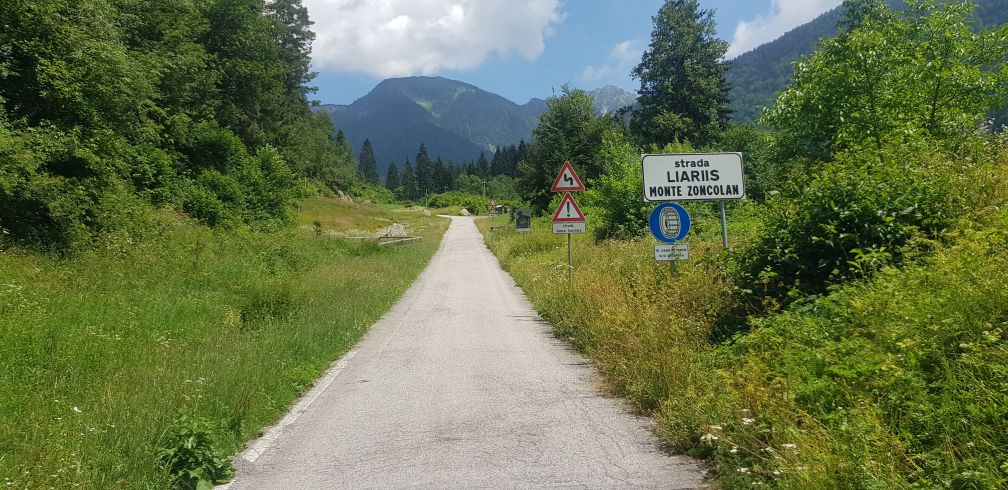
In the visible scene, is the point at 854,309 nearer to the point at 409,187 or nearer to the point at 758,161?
the point at 758,161

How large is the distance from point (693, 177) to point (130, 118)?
18.5 meters

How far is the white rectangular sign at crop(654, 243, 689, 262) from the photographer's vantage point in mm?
9484

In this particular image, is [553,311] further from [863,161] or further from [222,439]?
[222,439]

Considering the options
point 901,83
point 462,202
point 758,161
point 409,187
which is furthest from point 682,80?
point 409,187

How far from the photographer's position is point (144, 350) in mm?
8000

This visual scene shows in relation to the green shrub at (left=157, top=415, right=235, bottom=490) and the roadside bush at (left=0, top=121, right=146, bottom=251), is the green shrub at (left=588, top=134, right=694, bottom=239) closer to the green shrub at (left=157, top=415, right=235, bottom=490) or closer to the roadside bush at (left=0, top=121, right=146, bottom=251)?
the roadside bush at (left=0, top=121, right=146, bottom=251)

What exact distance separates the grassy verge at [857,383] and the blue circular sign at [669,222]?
7.94 ft

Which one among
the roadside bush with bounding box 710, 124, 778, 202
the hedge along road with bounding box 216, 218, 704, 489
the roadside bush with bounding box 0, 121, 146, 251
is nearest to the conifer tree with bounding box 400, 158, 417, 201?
the roadside bush with bounding box 710, 124, 778, 202

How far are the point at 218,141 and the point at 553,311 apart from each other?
2717 cm

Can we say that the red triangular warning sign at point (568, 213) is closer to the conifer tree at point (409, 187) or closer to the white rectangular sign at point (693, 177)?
the white rectangular sign at point (693, 177)

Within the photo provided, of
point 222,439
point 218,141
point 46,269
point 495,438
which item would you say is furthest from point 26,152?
point 218,141

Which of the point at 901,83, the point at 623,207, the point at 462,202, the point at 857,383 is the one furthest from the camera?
the point at 462,202

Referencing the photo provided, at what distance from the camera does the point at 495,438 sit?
17.8 ft

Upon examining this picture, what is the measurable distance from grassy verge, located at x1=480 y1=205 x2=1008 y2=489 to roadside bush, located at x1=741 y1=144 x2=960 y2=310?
0.51m
